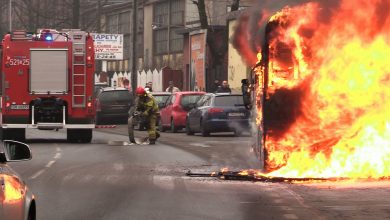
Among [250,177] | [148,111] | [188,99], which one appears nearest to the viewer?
[250,177]

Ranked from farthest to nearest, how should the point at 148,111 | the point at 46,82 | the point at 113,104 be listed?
1. the point at 113,104
2. the point at 46,82
3. the point at 148,111

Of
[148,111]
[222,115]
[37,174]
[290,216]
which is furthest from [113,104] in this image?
[290,216]

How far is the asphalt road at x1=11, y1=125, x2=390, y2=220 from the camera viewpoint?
10039 millimetres

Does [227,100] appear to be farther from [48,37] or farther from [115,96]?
[115,96]

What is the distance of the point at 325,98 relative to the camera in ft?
44.8

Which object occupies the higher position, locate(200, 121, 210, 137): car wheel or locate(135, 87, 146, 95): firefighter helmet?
locate(135, 87, 146, 95): firefighter helmet

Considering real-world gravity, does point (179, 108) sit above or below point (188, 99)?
below

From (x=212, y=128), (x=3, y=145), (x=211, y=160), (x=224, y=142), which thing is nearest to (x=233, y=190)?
(x=211, y=160)

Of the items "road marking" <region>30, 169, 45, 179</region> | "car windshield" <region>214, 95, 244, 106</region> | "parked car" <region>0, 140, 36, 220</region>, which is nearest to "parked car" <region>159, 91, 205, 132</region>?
"car windshield" <region>214, 95, 244, 106</region>

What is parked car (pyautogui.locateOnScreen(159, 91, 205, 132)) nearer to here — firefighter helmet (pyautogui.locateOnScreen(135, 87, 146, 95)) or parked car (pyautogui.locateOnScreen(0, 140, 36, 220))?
firefighter helmet (pyautogui.locateOnScreen(135, 87, 146, 95))

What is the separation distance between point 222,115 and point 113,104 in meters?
11.1

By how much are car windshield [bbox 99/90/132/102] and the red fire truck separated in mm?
12278

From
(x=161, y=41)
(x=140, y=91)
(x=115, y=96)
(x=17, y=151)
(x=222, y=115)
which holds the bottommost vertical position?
(x=222, y=115)

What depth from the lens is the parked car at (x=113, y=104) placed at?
119ft
